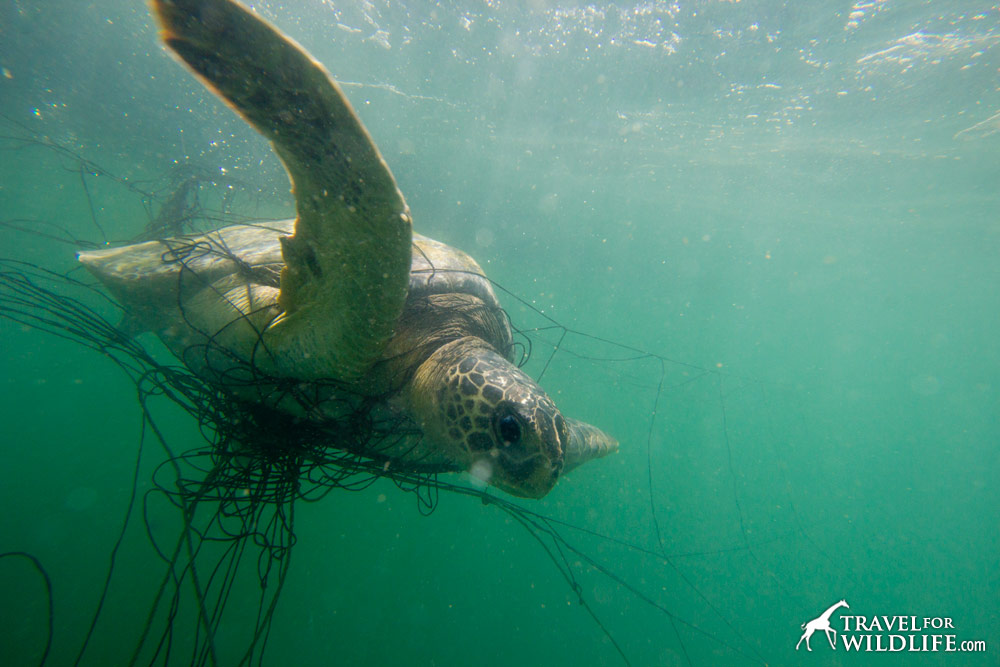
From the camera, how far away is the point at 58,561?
5.69 meters

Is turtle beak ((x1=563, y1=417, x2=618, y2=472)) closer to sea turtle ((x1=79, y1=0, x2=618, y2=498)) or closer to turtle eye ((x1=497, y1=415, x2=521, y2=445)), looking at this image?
sea turtle ((x1=79, y1=0, x2=618, y2=498))

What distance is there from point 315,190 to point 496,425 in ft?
5.11

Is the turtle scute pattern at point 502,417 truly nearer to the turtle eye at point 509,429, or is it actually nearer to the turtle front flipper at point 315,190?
the turtle eye at point 509,429

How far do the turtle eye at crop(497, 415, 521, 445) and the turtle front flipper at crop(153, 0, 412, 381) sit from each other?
2.80ft

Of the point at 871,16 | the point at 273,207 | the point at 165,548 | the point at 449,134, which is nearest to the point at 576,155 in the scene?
the point at 449,134

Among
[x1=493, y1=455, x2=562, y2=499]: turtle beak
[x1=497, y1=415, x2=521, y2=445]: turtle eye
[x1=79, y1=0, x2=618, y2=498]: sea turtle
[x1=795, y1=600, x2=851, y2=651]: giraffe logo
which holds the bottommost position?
[x1=795, y1=600, x2=851, y2=651]: giraffe logo

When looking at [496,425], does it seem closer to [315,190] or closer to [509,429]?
[509,429]

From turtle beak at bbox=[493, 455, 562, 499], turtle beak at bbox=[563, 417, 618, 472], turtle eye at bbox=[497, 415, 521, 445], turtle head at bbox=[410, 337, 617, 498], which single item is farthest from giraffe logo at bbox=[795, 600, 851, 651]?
turtle eye at bbox=[497, 415, 521, 445]

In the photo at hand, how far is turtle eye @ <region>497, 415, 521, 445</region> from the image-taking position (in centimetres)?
227

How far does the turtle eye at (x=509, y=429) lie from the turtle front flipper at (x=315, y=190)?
2.80ft

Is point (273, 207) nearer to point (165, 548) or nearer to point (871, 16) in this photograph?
point (165, 548)

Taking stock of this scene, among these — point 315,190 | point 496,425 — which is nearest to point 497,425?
point 496,425

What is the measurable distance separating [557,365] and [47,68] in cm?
1998

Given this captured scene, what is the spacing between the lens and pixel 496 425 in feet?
7.65
